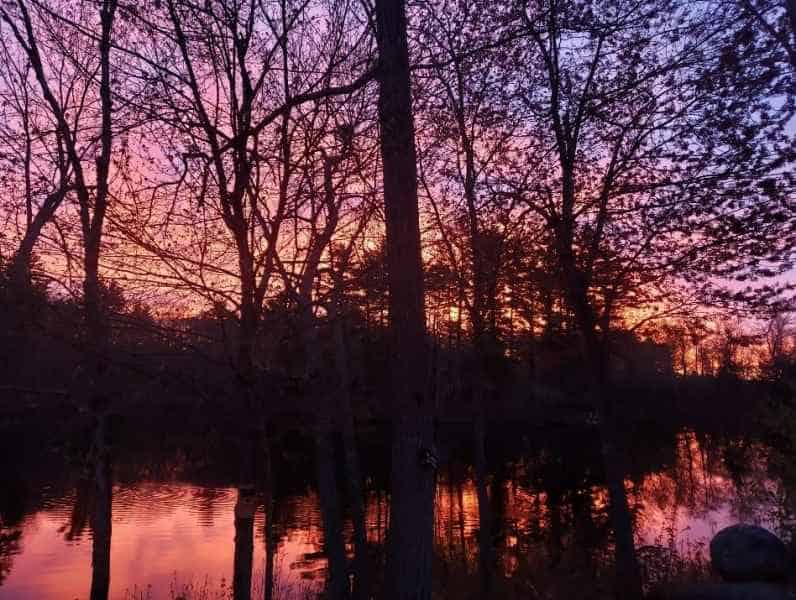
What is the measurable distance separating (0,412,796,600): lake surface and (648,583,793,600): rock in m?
1.26

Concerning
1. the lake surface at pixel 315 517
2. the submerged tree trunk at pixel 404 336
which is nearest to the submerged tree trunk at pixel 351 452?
the lake surface at pixel 315 517

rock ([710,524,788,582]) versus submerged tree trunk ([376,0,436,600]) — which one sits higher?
submerged tree trunk ([376,0,436,600])

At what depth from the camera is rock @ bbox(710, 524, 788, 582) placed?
11305 millimetres

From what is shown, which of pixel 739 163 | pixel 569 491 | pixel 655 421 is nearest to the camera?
pixel 739 163

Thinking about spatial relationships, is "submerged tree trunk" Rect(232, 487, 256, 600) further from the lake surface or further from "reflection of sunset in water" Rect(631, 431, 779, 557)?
"reflection of sunset in water" Rect(631, 431, 779, 557)

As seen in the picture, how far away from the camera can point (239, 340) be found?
7074 mm

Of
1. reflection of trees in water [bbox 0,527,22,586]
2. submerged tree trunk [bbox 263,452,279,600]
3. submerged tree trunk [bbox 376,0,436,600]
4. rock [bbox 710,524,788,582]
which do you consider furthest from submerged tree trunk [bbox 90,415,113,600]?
rock [bbox 710,524,788,582]

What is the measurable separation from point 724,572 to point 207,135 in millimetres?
9931

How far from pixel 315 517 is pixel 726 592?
50.1 ft

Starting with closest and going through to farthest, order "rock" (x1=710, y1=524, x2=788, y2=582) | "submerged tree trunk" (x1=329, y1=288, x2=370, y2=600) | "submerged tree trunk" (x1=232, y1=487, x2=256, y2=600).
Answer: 1. "submerged tree trunk" (x1=232, y1=487, x2=256, y2=600)
2. "submerged tree trunk" (x1=329, y1=288, x2=370, y2=600)
3. "rock" (x1=710, y1=524, x2=788, y2=582)

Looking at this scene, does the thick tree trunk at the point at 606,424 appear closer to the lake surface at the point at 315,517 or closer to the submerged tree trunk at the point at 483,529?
the lake surface at the point at 315,517

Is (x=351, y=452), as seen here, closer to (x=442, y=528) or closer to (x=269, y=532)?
(x=269, y=532)

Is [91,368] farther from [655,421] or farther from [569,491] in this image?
[655,421]

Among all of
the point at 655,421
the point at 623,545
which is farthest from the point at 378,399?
the point at 655,421
